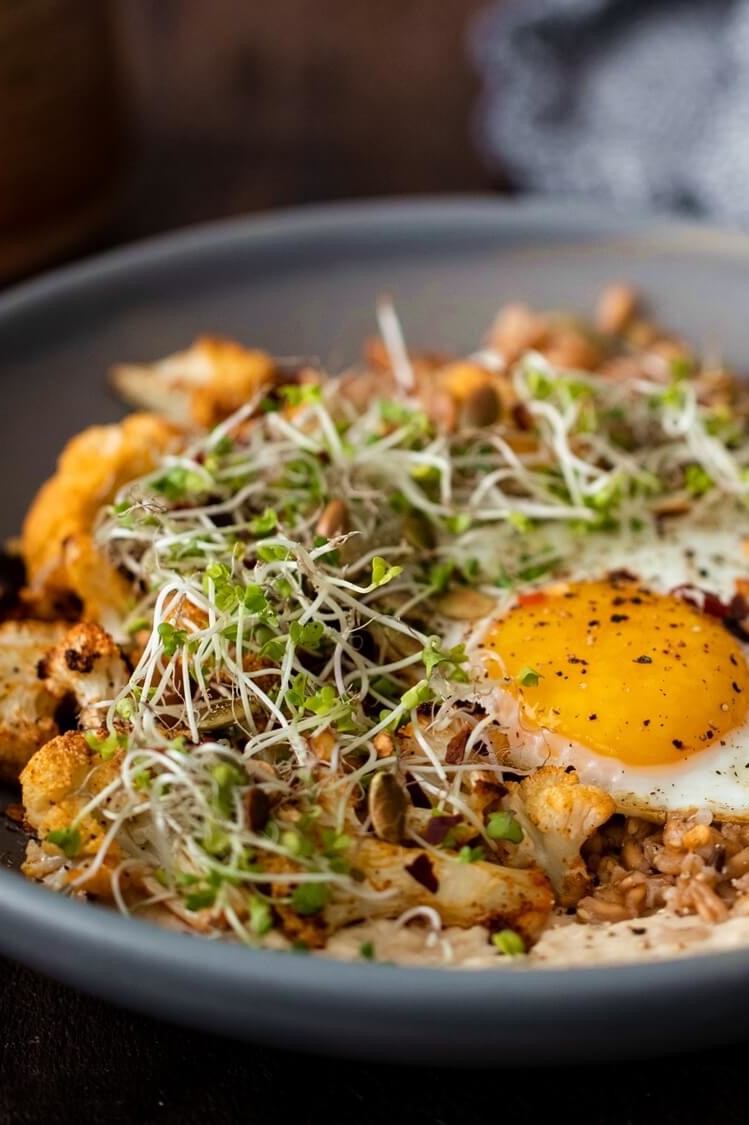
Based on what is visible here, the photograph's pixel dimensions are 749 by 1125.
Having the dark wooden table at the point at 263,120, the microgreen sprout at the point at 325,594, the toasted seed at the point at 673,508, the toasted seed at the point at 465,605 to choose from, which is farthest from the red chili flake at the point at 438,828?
the toasted seed at the point at 673,508

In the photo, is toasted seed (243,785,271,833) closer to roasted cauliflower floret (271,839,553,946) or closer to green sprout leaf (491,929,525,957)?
roasted cauliflower floret (271,839,553,946)

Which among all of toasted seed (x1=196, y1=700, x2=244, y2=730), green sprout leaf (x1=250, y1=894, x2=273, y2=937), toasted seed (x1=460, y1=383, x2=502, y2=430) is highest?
toasted seed (x1=460, y1=383, x2=502, y2=430)

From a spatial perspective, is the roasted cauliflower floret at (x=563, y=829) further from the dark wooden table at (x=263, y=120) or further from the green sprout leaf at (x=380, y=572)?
the dark wooden table at (x=263, y=120)

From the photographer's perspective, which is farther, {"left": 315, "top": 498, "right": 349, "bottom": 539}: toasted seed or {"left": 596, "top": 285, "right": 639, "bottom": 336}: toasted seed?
{"left": 596, "top": 285, "right": 639, "bottom": 336}: toasted seed

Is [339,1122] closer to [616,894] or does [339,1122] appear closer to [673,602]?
[616,894]

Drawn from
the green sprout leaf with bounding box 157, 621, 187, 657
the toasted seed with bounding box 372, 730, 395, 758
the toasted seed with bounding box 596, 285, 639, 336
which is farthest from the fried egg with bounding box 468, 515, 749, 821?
the toasted seed with bounding box 596, 285, 639, 336

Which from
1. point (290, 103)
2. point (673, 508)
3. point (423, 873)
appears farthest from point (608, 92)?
point (423, 873)
